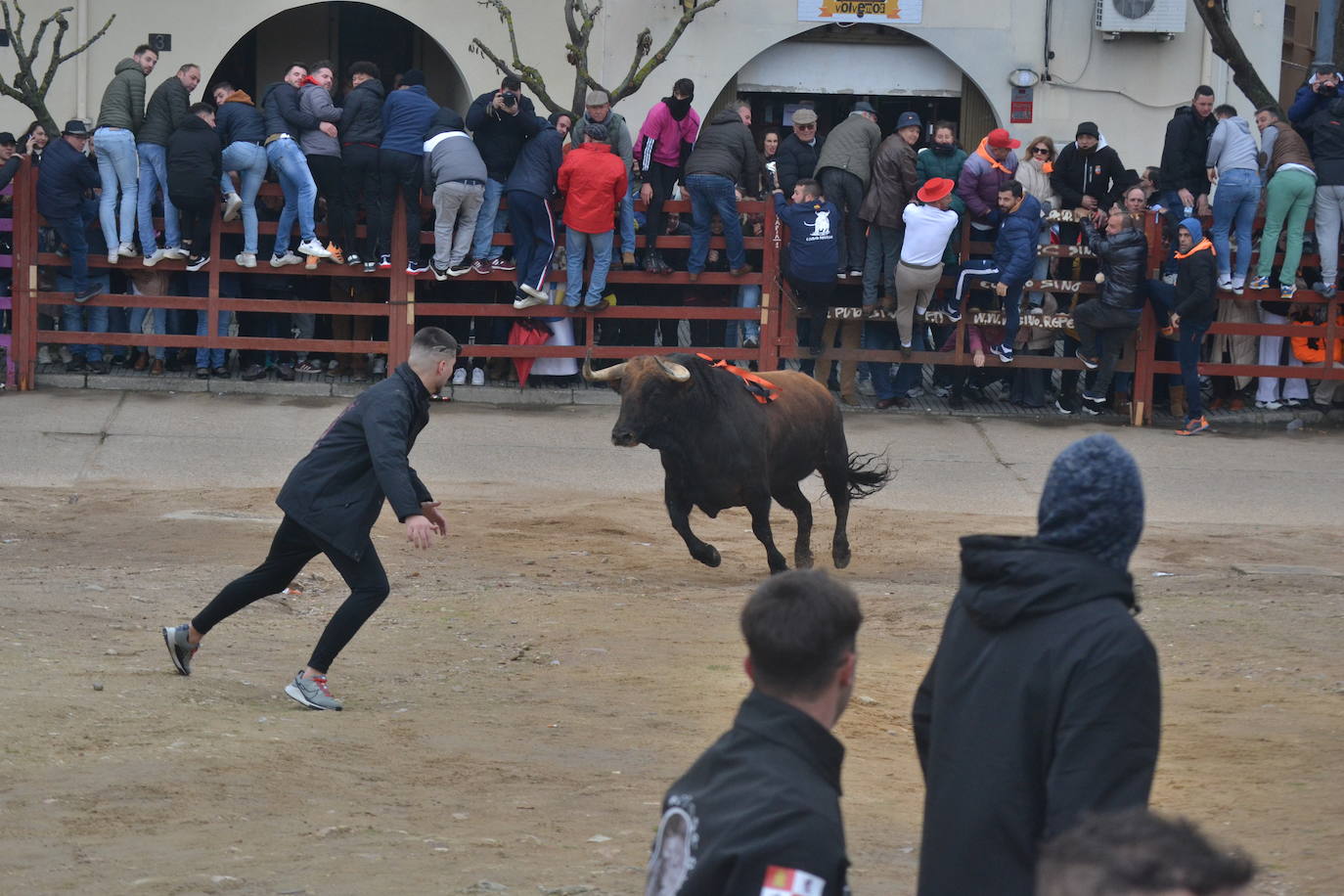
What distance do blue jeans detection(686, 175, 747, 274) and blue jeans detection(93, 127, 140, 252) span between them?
16.3 feet

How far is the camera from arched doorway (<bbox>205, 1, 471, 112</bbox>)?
20797 mm

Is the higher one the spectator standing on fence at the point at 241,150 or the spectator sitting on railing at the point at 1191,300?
the spectator standing on fence at the point at 241,150

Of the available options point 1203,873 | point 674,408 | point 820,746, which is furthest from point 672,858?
point 674,408

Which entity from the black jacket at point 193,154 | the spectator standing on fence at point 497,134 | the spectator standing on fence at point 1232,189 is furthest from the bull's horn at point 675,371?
the spectator standing on fence at point 1232,189

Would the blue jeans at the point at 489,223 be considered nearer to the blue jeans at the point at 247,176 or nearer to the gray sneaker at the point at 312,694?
the blue jeans at the point at 247,176

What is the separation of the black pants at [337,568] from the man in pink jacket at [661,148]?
338 inches

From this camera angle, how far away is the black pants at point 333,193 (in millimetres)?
15109

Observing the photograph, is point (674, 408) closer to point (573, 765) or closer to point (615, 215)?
point (573, 765)

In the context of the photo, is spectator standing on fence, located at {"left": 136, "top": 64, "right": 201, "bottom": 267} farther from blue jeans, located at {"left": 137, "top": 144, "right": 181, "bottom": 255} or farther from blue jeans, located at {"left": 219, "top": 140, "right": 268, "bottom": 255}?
Answer: blue jeans, located at {"left": 219, "top": 140, "right": 268, "bottom": 255}

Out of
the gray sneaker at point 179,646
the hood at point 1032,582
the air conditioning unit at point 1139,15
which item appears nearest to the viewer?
the hood at point 1032,582

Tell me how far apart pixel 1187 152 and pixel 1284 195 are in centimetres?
97

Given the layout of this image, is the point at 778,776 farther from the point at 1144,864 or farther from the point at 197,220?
the point at 197,220

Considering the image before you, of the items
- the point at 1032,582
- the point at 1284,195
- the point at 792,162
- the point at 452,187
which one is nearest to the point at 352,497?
the point at 1032,582

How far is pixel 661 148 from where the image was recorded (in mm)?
15695
